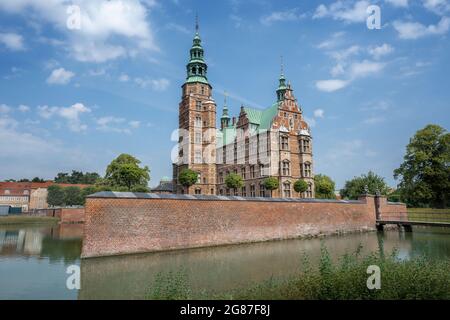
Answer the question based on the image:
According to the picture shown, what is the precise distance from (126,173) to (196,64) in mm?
19429

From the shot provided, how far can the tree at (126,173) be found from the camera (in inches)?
1705

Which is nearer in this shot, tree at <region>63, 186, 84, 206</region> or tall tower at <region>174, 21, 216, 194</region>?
tall tower at <region>174, 21, 216, 194</region>

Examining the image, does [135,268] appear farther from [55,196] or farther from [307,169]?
[55,196]

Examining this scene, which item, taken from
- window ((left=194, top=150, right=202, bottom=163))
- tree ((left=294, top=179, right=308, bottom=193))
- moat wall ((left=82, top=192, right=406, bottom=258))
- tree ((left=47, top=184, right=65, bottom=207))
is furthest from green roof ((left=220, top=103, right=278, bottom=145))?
tree ((left=47, top=184, right=65, bottom=207))

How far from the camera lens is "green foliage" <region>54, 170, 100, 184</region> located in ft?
352

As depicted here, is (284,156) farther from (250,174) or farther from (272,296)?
(272,296)

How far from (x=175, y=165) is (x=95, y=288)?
1573 inches

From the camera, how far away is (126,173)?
43.2 meters

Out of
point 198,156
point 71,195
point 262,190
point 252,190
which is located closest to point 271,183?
point 262,190

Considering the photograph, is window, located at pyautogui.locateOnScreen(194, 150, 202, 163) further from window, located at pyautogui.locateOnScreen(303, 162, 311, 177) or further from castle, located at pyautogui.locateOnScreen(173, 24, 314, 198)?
window, located at pyautogui.locateOnScreen(303, 162, 311, 177)

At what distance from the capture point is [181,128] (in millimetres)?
46781

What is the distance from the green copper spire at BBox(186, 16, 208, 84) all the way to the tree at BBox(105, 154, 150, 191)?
15.1m

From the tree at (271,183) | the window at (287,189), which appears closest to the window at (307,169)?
the window at (287,189)

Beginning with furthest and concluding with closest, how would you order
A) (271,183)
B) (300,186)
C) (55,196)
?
(55,196) → (300,186) → (271,183)
